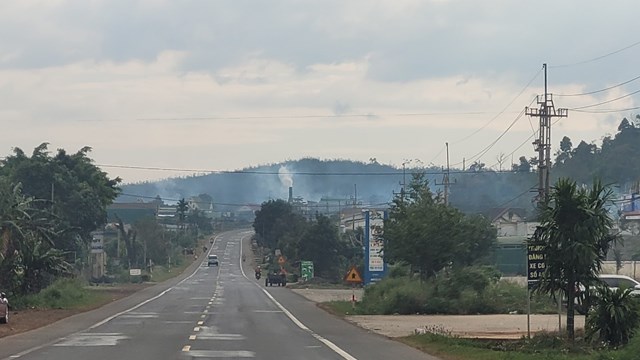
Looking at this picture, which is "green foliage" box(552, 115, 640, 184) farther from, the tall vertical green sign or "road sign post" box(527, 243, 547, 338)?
"road sign post" box(527, 243, 547, 338)

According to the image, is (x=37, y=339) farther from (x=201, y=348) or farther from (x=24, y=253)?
(x=24, y=253)

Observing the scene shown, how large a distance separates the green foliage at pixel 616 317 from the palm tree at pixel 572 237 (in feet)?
4.55

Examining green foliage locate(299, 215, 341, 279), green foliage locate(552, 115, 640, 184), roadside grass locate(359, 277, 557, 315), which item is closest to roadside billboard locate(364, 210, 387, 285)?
roadside grass locate(359, 277, 557, 315)

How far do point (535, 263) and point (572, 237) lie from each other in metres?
1.64

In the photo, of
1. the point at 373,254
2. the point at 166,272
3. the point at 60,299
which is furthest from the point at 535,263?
the point at 166,272

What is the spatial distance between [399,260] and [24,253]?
61.0 feet

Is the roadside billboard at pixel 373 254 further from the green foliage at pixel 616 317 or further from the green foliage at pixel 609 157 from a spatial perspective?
the green foliage at pixel 609 157

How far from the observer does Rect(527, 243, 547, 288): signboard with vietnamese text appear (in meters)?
27.3

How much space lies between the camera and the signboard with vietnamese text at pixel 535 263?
2727 centimetres

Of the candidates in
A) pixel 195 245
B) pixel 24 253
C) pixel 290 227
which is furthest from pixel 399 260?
pixel 195 245

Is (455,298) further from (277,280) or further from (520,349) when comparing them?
(277,280)

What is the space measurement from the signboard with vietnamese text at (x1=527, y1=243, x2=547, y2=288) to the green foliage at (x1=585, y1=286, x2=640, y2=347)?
248 centimetres

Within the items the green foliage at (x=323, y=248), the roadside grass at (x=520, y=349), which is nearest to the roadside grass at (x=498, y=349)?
the roadside grass at (x=520, y=349)

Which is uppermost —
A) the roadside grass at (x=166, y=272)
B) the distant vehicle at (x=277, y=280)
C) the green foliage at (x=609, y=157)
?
the green foliage at (x=609, y=157)
